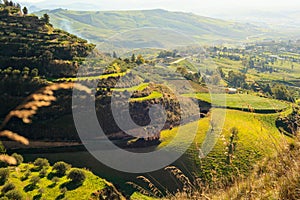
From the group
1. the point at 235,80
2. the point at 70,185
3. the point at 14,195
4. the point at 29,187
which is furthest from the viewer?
the point at 235,80

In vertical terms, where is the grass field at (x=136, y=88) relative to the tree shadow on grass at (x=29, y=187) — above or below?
above

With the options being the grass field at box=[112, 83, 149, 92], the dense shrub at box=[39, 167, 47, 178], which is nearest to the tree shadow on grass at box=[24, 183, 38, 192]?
the dense shrub at box=[39, 167, 47, 178]

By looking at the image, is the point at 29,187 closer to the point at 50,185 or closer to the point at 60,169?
the point at 50,185

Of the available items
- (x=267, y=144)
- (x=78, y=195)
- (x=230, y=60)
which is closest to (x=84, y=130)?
(x=78, y=195)

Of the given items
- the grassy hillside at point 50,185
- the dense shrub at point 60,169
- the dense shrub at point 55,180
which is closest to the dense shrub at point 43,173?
the grassy hillside at point 50,185

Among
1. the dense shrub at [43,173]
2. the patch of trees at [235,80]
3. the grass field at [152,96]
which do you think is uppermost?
the grass field at [152,96]

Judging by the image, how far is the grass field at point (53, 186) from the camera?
42.9 feet

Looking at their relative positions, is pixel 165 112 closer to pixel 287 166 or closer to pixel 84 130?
pixel 84 130

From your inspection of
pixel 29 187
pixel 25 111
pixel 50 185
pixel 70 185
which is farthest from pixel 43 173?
pixel 25 111

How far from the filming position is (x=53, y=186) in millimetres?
13852

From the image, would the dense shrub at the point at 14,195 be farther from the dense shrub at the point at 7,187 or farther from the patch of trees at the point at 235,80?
the patch of trees at the point at 235,80

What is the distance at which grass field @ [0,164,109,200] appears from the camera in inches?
515

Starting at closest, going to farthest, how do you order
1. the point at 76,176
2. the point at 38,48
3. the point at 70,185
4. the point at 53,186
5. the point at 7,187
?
the point at 7,187 → the point at 53,186 → the point at 70,185 → the point at 76,176 → the point at 38,48

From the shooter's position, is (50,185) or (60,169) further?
(60,169)
